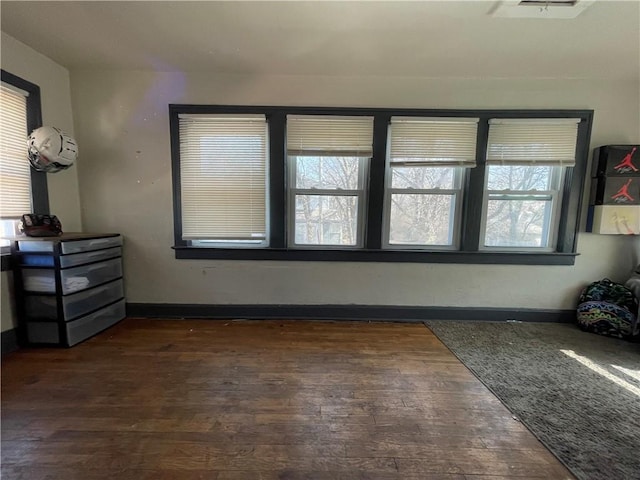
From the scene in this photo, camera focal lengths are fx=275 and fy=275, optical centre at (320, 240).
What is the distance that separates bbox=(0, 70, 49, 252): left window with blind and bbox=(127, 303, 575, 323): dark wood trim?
1.29m

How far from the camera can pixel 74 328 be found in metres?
2.30

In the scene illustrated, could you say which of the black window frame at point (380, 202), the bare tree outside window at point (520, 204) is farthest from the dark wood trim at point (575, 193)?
the bare tree outside window at point (520, 204)

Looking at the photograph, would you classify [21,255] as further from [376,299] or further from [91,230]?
[376,299]

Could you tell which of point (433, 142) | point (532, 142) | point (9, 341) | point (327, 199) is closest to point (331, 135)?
point (327, 199)

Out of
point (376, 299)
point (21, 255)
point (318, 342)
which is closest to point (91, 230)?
point (21, 255)

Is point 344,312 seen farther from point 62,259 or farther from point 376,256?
point 62,259

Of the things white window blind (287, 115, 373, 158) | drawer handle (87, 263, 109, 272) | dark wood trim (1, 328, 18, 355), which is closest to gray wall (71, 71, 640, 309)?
white window blind (287, 115, 373, 158)

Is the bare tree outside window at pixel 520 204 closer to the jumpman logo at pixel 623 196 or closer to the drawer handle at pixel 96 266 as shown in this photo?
the jumpman logo at pixel 623 196

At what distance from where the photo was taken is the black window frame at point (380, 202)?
2.73m

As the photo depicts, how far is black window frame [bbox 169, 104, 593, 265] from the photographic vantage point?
2729 mm

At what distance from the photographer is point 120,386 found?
1.80 metres

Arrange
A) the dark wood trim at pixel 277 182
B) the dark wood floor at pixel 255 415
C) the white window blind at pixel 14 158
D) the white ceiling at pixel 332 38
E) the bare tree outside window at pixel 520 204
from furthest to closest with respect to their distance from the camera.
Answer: the bare tree outside window at pixel 520 204 < the dark wood trim at pixel 277 182 < the white window blind at pixel 14 158 < the white ceiling at pixel 332 38 < the dark wood floor at pixel 255 415

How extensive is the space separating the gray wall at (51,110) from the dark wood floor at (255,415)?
60 cm

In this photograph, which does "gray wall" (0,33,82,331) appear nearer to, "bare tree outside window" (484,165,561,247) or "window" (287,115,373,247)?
"window" (287,115,373,247)
